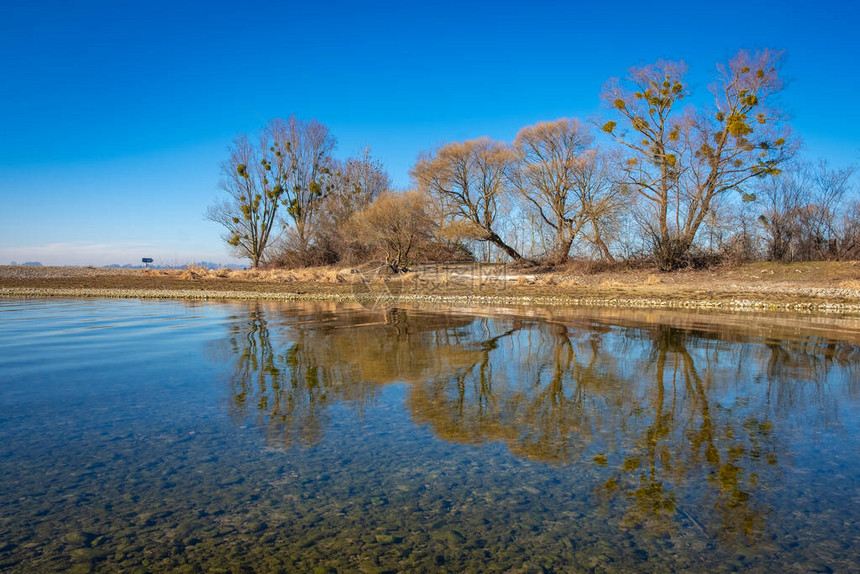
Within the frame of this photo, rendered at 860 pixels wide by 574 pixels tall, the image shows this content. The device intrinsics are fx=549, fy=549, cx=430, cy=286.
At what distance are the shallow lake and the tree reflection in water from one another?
3 centimetres

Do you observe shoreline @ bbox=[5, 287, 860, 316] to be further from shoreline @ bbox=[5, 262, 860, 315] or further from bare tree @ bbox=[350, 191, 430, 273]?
bare tree @ bbox=[350, 191, 430, 273]

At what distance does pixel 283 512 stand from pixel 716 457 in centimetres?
330

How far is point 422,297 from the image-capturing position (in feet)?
70.1

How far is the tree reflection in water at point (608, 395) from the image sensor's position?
389 centimetres

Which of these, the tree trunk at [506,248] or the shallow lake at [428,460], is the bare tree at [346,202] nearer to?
the tree trunk at [506,248]

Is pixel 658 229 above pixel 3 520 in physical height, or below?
above

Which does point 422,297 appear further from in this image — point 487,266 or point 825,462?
point 825,462

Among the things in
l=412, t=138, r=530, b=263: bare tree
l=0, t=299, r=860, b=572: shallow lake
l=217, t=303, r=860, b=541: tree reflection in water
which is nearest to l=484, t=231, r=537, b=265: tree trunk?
l=412, t=138, r=530, b=263: bare tree

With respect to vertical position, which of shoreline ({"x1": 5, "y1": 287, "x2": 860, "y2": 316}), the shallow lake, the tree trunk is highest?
the tree trunk

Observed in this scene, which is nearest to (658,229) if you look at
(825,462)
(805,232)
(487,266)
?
(805,232)

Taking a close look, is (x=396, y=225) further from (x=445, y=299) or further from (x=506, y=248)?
(x=445, y=299)

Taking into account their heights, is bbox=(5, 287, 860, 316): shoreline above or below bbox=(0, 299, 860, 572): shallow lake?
above

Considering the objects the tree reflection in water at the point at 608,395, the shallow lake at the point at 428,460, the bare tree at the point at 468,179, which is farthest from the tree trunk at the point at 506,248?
the shallow lake at the point at 428,460

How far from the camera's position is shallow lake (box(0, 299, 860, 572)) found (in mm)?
3039
